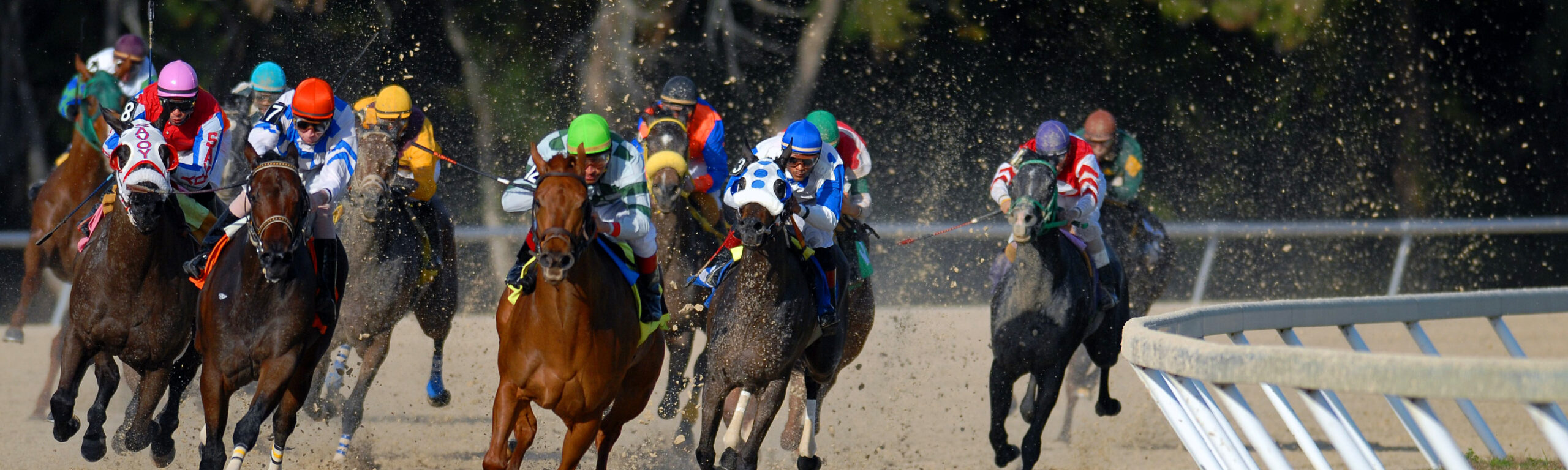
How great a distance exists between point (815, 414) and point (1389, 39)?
466 inches

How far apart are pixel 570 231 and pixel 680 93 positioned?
3401 millimetres

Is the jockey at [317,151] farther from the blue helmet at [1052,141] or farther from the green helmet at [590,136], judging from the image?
the blue helmet at [1052,141]

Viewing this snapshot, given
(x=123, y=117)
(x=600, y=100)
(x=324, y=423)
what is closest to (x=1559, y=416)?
(x=123, y=117)

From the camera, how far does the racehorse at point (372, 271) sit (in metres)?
7.78

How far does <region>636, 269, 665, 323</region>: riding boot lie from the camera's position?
6121 millimetres

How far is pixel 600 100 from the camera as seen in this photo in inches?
579

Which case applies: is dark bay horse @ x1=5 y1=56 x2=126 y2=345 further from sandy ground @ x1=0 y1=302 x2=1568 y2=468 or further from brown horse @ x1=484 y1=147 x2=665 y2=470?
brown horse @ x1=484 y1=147 x2=665 y2=470

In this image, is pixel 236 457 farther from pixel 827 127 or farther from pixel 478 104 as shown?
pixel 478 104

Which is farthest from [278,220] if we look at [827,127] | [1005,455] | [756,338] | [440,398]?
[1005,455]

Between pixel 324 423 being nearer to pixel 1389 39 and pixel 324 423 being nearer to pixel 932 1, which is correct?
pixel 932 1

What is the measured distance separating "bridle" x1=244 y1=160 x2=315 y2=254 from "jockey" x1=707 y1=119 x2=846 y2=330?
5.85ft

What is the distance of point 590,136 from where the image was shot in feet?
19.1

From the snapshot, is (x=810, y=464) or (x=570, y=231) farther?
(x=810, y=464)

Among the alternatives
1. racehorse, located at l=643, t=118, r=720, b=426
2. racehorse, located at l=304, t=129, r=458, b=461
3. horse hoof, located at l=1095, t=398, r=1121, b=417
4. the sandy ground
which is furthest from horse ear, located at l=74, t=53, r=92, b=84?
horse hoof, located at l=1095, t=398, r=1121, b=417
